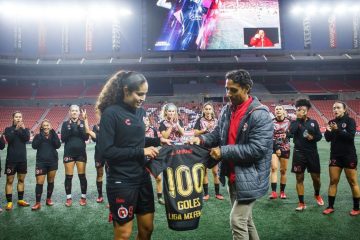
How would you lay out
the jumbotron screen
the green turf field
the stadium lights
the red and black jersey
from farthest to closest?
the stadium lights < the jumbotron screen < the red and black jersey < the green turf field

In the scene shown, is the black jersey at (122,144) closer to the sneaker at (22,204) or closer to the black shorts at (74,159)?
the black shorts at (74,159)

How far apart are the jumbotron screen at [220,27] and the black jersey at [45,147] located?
87.4ft

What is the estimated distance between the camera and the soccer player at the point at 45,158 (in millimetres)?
6453

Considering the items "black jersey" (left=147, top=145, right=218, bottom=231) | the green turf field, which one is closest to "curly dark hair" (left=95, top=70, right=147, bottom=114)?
"black jersey" (left=147, top=145, right=218, bottom=231)

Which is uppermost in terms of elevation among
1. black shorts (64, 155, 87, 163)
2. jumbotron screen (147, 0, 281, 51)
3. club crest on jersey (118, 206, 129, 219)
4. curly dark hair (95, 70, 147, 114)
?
jumbotron screen (147, 0, 281, 51)

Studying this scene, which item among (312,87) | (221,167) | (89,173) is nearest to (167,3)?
(312,87)

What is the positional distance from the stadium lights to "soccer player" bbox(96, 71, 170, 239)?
3796cm

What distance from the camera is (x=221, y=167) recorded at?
11.0 feet

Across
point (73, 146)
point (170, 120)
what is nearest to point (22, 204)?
point (73, 146)

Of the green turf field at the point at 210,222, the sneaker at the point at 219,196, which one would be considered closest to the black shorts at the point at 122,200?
the green turf field at the point at 210,222

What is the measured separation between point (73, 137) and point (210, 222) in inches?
146

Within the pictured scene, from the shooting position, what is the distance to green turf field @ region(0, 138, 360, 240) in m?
4.69

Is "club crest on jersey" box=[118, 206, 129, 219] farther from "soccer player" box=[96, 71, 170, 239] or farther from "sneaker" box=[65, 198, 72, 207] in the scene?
"sneaker" box=[65, 198, 72, 207]

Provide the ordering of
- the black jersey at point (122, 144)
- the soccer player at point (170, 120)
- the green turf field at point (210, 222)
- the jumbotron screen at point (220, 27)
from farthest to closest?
the jumbotron screen at point (220, 27)
the soccer player at point (170, 120)
the green turf field at point (210, 222)
the black jersey at point (122, 144)
